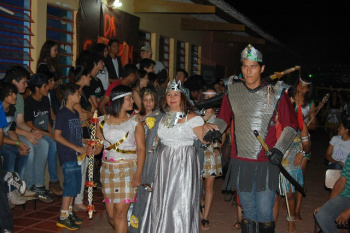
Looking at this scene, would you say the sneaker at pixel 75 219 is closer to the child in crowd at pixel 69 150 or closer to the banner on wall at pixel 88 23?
the child in crowd at pixel 69 150

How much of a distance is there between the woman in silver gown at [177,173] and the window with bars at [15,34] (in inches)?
163

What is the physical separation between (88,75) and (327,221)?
167 inches

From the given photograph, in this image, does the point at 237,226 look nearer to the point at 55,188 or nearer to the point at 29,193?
the point at 55,188

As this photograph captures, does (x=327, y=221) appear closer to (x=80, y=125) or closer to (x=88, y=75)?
(x=80, y=125)

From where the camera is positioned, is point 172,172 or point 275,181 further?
point 172,172

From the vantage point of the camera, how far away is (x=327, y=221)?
5.41m

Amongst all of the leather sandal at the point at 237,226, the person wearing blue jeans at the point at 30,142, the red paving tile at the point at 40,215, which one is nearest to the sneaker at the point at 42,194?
the person wearing blue jeans at the point at 30,142

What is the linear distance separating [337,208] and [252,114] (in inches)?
56.6

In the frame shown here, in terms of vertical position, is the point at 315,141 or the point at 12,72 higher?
the point at 12,72

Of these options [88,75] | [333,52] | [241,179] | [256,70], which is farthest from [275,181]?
[333,52]

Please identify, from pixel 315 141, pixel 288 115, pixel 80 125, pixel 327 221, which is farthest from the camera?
pixel 315 141

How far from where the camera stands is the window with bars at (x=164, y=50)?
16128 mm

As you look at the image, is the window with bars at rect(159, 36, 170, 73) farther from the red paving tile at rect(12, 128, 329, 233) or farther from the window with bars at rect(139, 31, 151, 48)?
the red paving tile at rect(12, 128, 329, 233)

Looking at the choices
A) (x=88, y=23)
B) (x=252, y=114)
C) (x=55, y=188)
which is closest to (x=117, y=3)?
(x=88, y=23)
